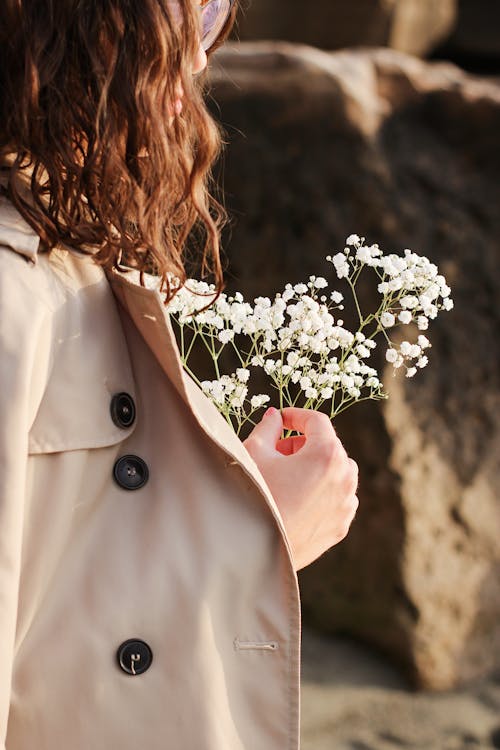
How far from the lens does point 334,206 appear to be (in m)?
3.37

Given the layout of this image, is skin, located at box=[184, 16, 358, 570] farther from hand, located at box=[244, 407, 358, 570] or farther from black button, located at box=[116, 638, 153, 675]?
black button, located at box=[116, 638, 153, 675]

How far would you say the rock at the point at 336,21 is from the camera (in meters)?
4.11

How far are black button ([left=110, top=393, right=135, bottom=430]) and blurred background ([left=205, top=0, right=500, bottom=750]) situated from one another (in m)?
2.29

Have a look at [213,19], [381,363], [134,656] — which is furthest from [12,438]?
[381,363]

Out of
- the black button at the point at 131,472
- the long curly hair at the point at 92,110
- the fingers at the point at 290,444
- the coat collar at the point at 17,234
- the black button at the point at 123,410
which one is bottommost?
the fingers at the point at 290,444

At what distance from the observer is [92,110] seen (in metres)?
1.00

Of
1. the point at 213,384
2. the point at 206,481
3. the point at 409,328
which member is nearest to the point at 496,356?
the point at 409,328

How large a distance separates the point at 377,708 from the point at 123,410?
266 centimetres

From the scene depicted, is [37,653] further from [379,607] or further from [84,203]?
[379,607]

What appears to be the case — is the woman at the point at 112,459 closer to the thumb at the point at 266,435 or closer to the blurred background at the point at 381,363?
the thumb at the point at 266,435

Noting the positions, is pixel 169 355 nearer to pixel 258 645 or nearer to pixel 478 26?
pixel 258 645

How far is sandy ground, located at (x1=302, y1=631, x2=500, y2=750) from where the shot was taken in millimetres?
3250

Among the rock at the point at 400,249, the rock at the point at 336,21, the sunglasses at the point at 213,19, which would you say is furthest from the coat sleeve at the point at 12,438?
the rock at the point at 336,21

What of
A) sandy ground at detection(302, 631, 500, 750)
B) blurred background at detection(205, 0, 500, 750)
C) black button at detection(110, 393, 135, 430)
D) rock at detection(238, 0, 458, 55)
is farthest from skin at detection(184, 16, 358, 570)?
rock at detection(238, 0, 458, 55)
